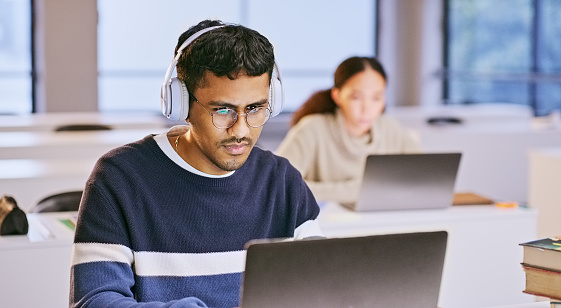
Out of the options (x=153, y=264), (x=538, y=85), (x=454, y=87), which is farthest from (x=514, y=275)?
(x=454, y=87)

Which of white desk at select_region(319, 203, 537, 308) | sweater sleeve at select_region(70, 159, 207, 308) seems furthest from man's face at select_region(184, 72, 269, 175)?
white desk at select_region(319, 203, 537, 308)

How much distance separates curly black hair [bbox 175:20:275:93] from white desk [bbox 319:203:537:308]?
131cm

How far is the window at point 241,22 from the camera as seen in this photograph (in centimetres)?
837

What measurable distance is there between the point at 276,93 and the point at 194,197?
0.25 metres

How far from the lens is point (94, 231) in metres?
1.33

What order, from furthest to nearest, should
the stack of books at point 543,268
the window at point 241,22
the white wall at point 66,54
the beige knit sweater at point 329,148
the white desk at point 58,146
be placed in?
the window at point 241,22 → the white wall at point 66,54 → the white desk at point 58,146 → the beige knit sweater at point 329,148 → the stack of books at point 543,268

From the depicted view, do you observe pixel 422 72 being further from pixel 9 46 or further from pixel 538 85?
pixel 9 46

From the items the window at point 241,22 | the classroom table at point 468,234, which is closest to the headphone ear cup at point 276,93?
the classroom table at point 468,234

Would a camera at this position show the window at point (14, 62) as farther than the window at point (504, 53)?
No

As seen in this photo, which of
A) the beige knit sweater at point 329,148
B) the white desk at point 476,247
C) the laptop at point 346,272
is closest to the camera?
the laptop at point 346,272

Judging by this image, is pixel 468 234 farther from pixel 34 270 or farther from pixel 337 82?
pixel 34 270

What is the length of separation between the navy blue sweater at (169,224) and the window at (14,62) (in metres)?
6.13

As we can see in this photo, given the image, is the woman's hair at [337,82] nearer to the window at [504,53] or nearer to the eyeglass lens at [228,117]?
the eyeglass lens at [228,117]

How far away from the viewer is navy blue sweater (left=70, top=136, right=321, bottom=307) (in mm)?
1351
